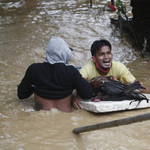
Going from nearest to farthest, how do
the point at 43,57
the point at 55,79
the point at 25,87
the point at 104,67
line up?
the point at 55,79 → the point at 25,87 → the point at 104,67 → the point at 43,57

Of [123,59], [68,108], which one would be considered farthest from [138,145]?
[123,59]

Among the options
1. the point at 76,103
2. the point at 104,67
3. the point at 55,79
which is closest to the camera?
the point at 55,79

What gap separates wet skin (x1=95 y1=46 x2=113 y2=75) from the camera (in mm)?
3477

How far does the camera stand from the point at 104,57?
3490 mm

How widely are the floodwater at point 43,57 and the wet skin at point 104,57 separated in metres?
0.86

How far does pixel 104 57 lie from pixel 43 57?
2.74 meters

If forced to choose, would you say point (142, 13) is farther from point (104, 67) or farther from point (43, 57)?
point (104, 67)

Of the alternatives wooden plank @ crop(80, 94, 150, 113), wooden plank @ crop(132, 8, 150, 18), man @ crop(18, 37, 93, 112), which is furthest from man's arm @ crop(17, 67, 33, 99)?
wooden plank @ crop(132, 8, 150, 18)

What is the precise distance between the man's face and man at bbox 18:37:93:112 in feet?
2.13

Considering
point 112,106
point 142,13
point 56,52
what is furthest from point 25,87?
point 142,13

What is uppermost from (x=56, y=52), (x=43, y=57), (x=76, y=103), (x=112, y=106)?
(x=56, y=52)

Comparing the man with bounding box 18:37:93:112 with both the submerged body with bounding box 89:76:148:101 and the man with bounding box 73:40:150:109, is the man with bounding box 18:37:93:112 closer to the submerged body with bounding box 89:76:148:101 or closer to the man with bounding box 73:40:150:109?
the submerged body with bounding box 89:76:148:101

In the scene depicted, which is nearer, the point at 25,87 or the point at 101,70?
the point at 25,87

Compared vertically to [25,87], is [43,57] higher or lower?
lower
